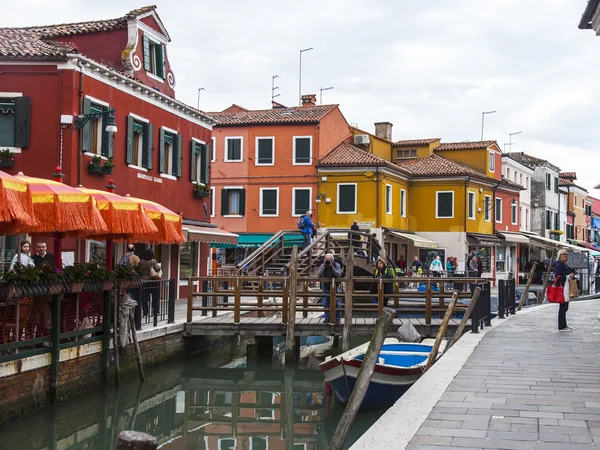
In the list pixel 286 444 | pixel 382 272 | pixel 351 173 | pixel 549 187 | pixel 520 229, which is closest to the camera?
pixel 286 444

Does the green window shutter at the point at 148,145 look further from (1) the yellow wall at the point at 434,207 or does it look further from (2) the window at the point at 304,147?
(1) the yellow wall at the point at 434,207

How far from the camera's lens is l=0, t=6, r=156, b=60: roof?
19.3 metres

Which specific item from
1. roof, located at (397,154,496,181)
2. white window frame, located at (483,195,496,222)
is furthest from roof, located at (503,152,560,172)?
roof, located at (397,154,496,181)

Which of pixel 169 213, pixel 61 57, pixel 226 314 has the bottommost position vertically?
pixel 226 314

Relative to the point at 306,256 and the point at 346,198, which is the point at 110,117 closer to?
the point at 306,256

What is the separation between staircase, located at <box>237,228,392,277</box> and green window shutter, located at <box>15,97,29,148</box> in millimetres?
7019

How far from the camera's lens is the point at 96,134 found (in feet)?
67.9

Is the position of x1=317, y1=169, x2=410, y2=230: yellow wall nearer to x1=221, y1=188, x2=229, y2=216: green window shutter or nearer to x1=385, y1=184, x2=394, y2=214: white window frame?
x1=385, y1=184, x2=394, y2=214: white window frame

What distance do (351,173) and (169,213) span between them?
883 inches

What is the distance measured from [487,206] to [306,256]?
2221cm

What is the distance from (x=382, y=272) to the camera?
1884 cm

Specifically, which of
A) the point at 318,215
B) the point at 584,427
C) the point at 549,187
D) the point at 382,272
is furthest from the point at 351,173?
the point at 584,427

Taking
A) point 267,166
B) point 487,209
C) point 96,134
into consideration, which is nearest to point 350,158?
point 267,166

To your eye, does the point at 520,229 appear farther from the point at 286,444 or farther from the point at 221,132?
the point at 286,444
